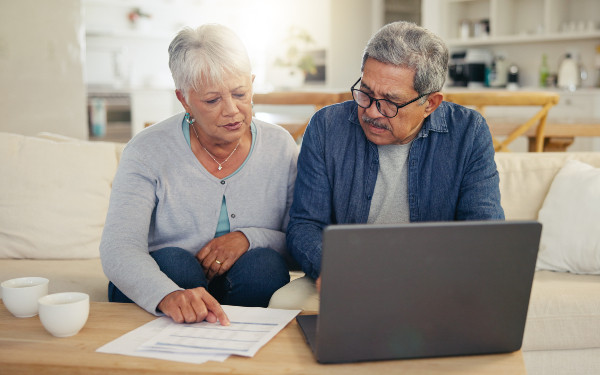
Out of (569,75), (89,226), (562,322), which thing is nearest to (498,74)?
(569,75)

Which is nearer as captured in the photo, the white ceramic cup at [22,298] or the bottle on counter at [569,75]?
the white ceramic cup at [22,298]

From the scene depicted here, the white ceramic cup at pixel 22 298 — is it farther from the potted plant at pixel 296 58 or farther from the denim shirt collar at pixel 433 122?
the potted plant at pixel 296 58

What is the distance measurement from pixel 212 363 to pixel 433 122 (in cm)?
88

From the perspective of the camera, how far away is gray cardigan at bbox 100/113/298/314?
1.45 m

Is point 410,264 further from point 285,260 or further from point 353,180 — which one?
point 285,260

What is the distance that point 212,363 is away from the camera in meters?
1.00

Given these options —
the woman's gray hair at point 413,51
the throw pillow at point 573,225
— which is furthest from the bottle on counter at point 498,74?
the woman's gray hair at point 413,51

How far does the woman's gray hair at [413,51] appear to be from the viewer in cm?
141

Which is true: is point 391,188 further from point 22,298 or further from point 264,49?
point 264,49

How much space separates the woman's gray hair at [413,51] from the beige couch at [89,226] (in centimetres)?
78

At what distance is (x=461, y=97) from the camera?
2.95m

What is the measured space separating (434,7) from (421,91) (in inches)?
193

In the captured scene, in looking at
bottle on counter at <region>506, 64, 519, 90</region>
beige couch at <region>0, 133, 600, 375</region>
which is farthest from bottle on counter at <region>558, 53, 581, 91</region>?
beige couch at <region>0, 133, 600, 375</region>

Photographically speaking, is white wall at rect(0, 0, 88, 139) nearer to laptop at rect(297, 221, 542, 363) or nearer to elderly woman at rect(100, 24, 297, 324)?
elderly woman at rect(100, 24, 297, 324)
